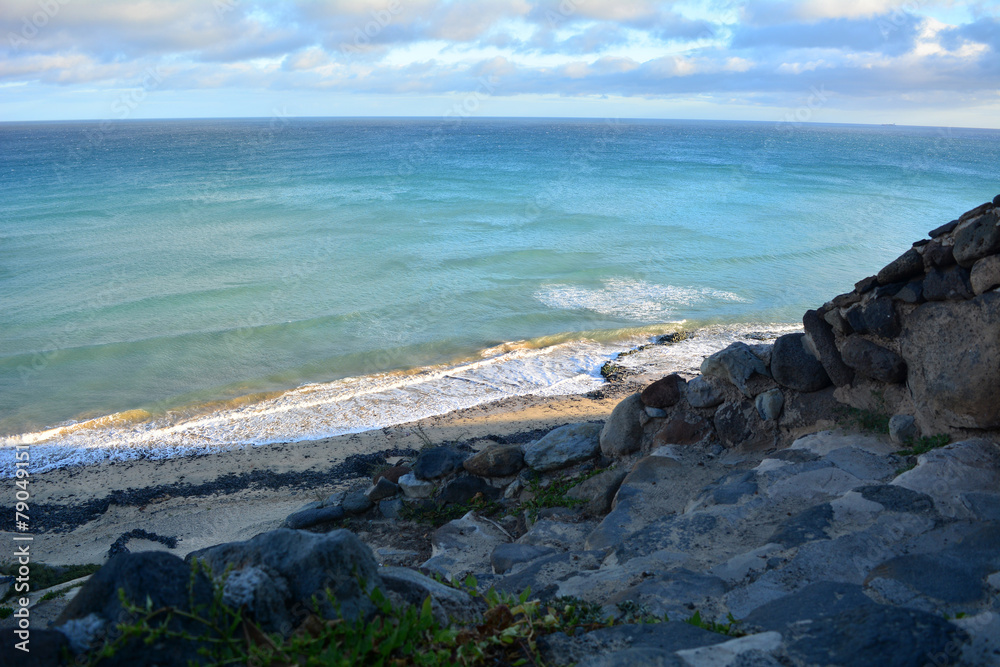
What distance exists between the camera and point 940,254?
4773 mm

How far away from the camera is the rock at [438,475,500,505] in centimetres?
655

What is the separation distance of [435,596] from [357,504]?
4.26 metres

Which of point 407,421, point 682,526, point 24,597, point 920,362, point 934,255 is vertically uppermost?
point 934,255

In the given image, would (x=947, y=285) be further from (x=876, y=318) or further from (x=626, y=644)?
(x=626, y=644)

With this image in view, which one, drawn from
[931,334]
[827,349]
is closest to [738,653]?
[931,334]

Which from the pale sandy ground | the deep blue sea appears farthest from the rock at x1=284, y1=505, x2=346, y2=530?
the deep blue sea

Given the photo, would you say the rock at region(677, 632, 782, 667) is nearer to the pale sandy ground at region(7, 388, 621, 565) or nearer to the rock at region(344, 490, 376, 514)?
the rock at region(344, 490, 376, 514)

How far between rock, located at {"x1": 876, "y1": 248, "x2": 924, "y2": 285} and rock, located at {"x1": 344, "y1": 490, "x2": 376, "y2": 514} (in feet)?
17.3

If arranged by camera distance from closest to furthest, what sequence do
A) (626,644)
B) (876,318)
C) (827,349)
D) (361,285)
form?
(626,644)
(876,318)
(827,349)
(361,285)

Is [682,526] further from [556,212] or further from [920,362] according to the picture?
[556,212]

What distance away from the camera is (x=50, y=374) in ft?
43.4

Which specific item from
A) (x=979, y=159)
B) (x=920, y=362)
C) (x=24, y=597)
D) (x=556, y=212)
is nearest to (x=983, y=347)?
(x=920, y=362)

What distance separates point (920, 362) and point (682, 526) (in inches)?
90.8

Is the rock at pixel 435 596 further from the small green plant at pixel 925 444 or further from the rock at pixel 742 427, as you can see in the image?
the rock at pixel 742 427
